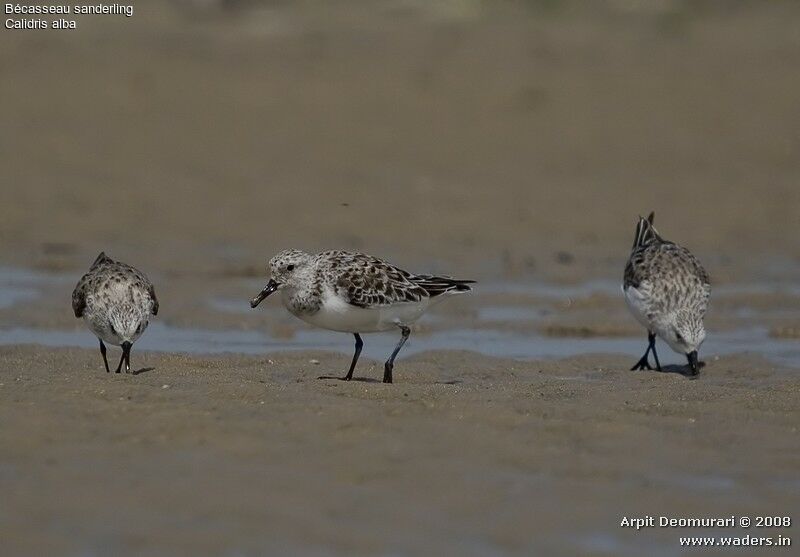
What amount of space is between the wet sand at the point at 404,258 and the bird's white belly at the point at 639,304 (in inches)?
16.4

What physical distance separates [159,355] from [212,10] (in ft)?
51.9

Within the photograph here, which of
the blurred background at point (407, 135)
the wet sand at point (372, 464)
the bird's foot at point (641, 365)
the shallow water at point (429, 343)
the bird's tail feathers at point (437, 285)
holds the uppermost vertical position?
the blurred background at point (407, 135)

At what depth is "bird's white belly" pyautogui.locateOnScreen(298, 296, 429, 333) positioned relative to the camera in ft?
37.5

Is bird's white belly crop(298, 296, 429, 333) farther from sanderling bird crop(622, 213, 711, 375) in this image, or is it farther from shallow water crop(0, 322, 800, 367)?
sanderling bird crop(622, 213, 711, 375)

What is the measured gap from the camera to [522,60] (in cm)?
2584

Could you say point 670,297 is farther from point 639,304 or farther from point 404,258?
point 404,258

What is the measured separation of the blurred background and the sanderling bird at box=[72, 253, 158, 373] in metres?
4.90

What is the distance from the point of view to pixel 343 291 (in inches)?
449

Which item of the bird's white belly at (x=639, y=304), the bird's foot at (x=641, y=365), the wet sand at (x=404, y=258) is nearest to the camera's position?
the wet sand at (x=404, y=258)

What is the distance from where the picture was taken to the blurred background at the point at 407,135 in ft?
62.3

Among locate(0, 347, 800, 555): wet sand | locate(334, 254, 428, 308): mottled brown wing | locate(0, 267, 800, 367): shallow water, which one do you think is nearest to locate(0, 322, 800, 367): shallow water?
locate(0, 267, 800, 367): shallow water

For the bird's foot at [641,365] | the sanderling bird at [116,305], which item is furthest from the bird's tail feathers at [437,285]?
the sanderling bird at [116,305]

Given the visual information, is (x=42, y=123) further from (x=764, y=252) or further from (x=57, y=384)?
(x=57, y=384)

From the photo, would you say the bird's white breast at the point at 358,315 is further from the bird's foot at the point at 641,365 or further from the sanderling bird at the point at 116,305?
the bird's foot at the point at 641,365
